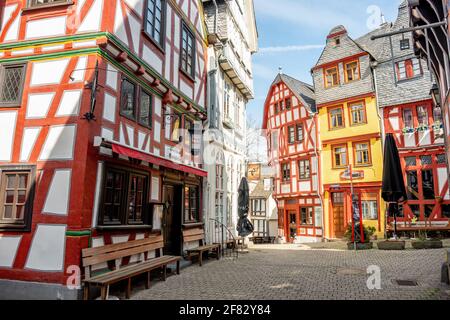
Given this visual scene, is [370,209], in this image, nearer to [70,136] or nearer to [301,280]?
[301,280]

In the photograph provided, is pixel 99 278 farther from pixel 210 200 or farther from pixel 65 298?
pixel 210 200

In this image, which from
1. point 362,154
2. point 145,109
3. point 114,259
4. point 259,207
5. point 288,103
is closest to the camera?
point 114,259

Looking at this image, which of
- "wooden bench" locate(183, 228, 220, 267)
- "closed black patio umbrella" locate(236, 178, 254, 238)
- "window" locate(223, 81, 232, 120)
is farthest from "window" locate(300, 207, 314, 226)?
"wooden bench" locate(183, 228, 220, 267)

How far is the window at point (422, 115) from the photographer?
55.7ft

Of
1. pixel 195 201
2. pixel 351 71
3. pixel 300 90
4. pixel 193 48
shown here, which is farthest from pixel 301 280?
pixel 300 90

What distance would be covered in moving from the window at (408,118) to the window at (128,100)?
15355 mm

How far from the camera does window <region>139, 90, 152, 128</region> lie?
830 centimetres

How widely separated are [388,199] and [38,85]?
38.4 ft

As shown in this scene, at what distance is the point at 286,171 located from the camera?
2316cm

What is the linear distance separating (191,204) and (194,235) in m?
1.04

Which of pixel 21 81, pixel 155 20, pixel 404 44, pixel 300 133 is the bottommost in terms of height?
pixel 21 81

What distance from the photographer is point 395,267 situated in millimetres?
A: 8953

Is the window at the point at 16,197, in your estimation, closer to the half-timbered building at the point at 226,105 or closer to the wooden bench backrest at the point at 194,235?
the wooden bench backrest at the point at 194,235

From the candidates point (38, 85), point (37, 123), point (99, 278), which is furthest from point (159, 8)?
point (99, 278)
